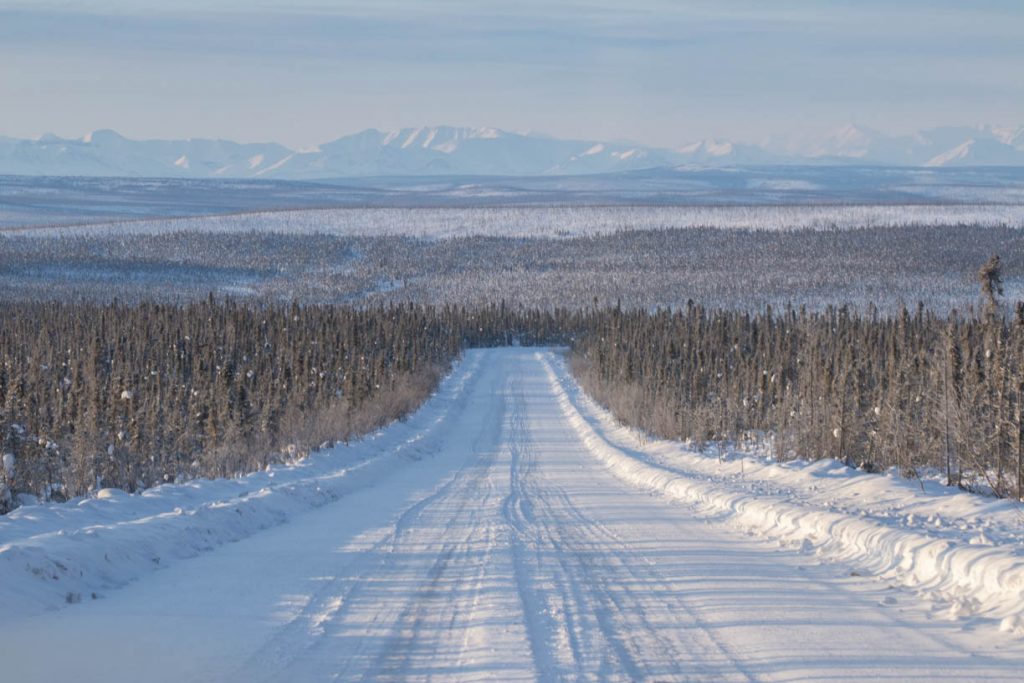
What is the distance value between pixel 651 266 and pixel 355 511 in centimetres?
16437

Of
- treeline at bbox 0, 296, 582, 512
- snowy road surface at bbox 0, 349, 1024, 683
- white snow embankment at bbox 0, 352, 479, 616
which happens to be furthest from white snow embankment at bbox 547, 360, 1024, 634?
treeline at bbox 0, 296, 582, 512

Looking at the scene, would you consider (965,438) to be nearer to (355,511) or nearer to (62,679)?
(355,511)

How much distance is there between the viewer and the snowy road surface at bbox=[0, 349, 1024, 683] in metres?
7.00

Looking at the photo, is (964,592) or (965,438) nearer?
(964,592)

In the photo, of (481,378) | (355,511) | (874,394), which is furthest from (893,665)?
(481,378)

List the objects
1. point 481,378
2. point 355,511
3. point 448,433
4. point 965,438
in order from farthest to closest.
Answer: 1. point 481,378
2. point 448,433
3. point 965,438
4. point 355,511

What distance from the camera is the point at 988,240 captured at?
184250 millimetres

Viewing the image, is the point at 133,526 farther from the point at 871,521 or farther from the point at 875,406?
the point at 875,406

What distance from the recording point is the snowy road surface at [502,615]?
7.00m

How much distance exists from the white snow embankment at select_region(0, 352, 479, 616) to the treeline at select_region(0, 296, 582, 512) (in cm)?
165

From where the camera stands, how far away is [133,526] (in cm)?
1078

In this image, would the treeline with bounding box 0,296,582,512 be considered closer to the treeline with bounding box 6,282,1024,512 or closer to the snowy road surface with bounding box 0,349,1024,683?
the treeline with bounding box 6,282,1024,512

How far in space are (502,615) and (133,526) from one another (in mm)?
4200

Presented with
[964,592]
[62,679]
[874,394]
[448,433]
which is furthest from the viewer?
[448,433]
